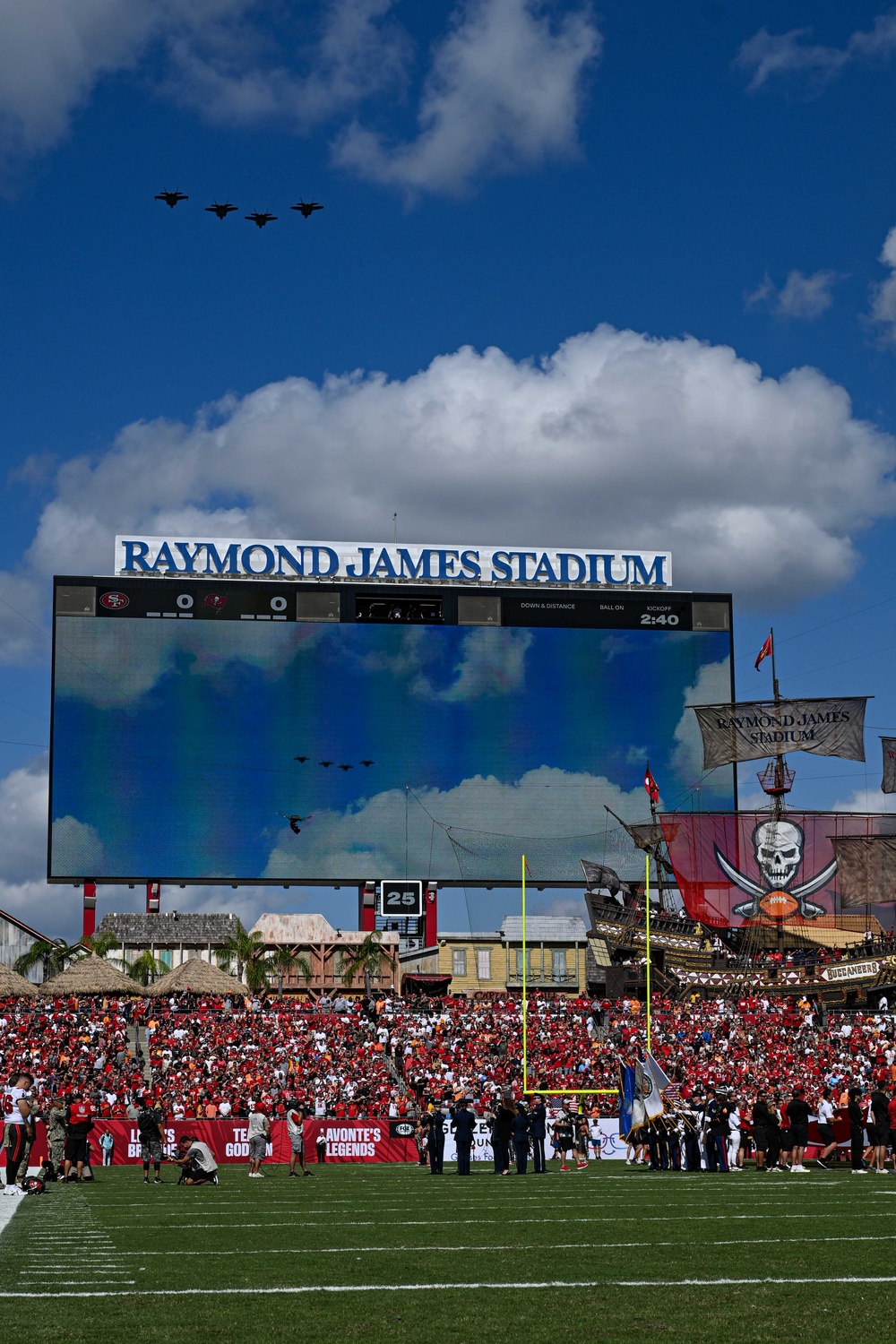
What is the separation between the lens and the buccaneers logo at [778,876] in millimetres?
68000

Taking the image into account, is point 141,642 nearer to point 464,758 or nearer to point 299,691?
point 299,691

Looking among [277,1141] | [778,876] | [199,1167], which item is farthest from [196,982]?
[778,876]

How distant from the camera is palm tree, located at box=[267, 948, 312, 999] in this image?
71562mm

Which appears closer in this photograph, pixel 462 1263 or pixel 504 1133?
pixel 462 1263

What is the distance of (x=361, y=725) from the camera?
69938 mm

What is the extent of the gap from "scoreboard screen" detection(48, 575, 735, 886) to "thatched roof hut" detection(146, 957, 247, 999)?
19144mm

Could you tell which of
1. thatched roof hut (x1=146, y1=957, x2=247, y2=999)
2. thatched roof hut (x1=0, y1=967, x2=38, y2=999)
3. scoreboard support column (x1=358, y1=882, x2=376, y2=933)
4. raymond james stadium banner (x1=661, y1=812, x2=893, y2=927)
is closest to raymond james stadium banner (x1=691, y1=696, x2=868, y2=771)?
raymond james stadium banner (x1=661, y1=812, x2=893, y2=927)

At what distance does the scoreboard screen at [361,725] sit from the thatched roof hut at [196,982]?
19.1 m

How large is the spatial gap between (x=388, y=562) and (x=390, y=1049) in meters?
31.9

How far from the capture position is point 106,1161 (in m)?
33.1

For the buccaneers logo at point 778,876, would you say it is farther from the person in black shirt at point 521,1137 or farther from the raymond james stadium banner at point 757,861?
the person in black shirt at point 521,1137

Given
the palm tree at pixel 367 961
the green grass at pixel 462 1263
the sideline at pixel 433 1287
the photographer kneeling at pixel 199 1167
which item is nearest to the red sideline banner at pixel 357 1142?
the photographer kneeling at pixel 199 1167

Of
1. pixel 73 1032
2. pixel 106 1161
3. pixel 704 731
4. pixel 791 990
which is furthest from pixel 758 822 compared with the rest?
pixel 106 1161

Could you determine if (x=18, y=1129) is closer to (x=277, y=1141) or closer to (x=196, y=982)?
(x=277, y=1141)
